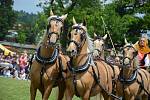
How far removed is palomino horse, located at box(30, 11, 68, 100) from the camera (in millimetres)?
9641

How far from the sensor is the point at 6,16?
9150 cm

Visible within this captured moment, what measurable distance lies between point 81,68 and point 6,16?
274 ft

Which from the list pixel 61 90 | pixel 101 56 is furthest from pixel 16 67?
pixel 61 90

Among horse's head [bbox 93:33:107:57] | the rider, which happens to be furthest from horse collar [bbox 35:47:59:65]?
the rider

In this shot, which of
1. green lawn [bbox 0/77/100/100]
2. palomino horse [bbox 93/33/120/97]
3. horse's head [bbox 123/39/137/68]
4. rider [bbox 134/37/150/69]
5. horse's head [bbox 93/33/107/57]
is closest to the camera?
horse's head [bbox 123/39/137/68]

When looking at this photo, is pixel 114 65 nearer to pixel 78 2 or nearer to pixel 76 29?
pixel 76 29

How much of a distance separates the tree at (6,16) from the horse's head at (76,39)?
262 feet

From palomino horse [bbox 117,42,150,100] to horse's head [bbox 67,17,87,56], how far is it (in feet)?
5.19

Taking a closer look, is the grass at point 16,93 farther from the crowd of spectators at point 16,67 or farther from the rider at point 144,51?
the crowd of spectators at point 16,67

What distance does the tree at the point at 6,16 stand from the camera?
90050 millimetres

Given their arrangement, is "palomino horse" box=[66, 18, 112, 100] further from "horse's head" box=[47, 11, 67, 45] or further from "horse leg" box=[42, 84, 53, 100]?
Result: "horse leg" box=[42, 84, 53, 100]

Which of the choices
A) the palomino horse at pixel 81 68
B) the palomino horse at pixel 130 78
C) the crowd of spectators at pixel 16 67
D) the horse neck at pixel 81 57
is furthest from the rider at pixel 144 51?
the crowd of spectators at pixel 16 67

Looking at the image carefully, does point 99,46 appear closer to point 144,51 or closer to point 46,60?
point 144,51

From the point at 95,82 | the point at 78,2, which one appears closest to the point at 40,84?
the point at 95,82
